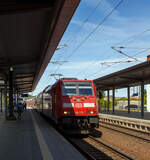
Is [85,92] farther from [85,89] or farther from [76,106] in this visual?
[76,106]

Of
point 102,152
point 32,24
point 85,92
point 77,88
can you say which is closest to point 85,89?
point 85,92

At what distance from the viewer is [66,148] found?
8.46 meters

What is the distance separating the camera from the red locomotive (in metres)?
12.3

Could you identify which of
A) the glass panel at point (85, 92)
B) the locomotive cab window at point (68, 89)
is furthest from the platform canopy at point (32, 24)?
the glass panel at point (85, 92)

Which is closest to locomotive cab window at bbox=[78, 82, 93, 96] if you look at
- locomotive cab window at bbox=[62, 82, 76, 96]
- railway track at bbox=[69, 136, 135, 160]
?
locomotive cab window at bbox=[62, 82, 76, 96]

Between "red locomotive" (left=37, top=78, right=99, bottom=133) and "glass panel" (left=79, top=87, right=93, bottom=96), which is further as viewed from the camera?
"glass panel" (left=79, top=87, right=93, bottom=96)

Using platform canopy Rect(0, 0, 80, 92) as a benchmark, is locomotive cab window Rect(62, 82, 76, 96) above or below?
below

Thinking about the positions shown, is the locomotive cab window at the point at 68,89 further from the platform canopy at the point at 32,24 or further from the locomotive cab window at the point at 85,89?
the platform canopy at the point at 32,24

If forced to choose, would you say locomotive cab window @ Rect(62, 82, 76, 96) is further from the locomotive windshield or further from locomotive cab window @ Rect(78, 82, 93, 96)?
locomotive cab window @ Rect(78, 82, 93, 96)

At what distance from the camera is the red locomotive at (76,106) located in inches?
483

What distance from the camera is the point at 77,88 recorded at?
43.2 feet

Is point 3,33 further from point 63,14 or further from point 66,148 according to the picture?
point 66,148

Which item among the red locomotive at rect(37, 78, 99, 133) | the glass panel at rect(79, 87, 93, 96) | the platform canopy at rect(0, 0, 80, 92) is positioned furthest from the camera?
the glass panel at rect(79, 87, 93, 96)

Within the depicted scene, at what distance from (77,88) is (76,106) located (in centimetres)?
106
